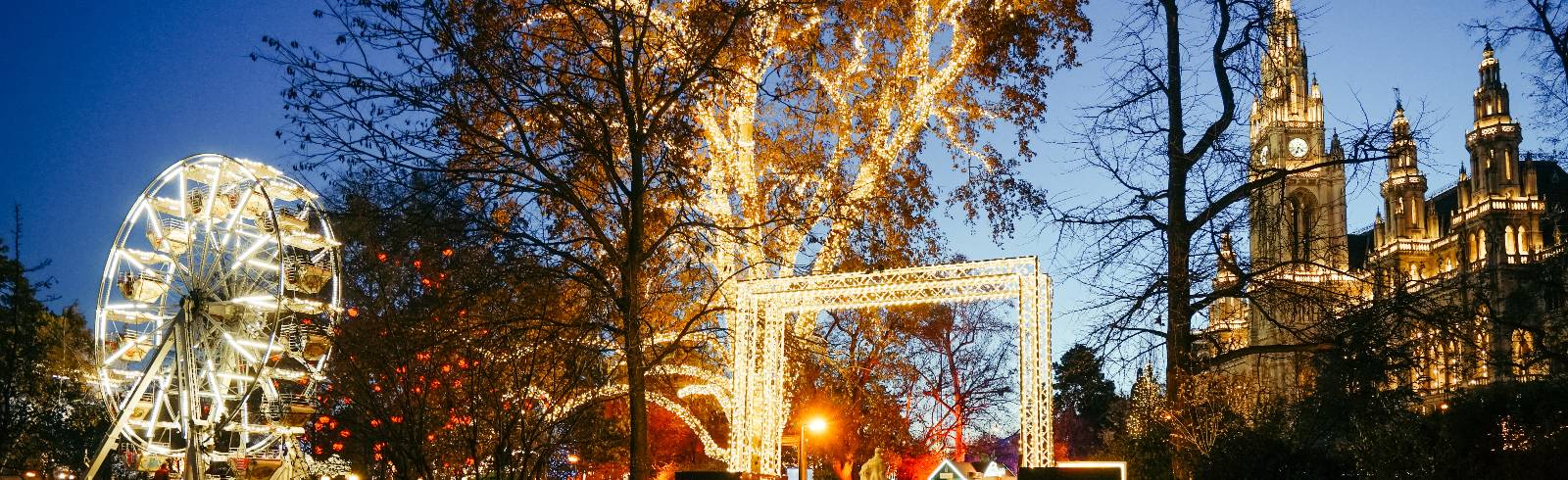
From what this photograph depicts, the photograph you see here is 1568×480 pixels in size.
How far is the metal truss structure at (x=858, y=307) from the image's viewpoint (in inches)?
661

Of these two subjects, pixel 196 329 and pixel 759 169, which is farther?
pixel 196 329

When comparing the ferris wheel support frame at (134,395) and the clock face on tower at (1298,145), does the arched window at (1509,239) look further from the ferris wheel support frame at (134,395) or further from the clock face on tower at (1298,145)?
the ferris wheel support frame at (134,395)

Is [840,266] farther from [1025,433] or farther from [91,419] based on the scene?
[91,419]

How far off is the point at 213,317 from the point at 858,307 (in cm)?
1630

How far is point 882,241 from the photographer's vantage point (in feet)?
73.5

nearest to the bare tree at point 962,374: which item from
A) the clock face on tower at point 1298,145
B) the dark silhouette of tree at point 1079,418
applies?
the dark silhouette of tree at point 1079,418

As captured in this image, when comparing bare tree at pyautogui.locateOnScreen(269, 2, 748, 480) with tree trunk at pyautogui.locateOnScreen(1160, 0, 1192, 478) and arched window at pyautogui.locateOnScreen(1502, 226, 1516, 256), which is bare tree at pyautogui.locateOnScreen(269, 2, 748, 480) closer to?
tree trunk at pyautogui.locateOnScreen(1160, 0, 1192, 478)

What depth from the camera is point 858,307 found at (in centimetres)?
1912

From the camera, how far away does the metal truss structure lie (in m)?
16.8

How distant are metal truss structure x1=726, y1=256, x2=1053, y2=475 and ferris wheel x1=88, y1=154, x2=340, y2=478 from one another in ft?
35.2

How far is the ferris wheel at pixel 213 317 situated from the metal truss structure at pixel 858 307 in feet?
35.2

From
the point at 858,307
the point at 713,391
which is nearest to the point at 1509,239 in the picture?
the point at 713,391

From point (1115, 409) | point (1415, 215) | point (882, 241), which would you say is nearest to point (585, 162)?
point (882, 241)

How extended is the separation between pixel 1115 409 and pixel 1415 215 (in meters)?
52.7
